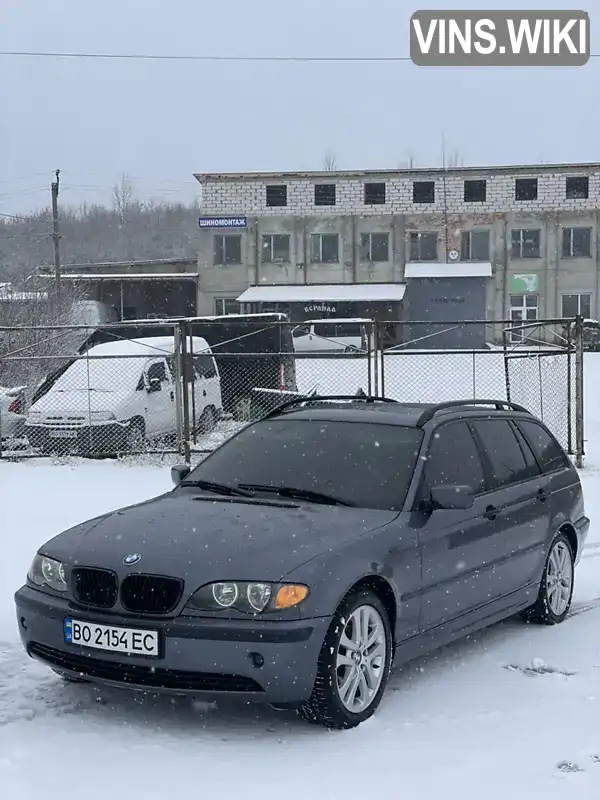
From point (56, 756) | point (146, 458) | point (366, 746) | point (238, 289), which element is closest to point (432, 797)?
point (366, 746)

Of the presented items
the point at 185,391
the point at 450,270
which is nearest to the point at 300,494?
the point at 185,391

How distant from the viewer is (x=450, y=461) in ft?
19.1

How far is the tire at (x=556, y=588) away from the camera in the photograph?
21.5 ft

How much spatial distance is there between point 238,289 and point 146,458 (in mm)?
38326

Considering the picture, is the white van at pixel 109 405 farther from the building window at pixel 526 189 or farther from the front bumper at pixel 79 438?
the building window at pixel 526 189

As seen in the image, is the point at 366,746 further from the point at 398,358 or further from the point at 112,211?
the point at 112,211

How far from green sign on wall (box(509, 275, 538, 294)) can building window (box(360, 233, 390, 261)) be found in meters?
6.30

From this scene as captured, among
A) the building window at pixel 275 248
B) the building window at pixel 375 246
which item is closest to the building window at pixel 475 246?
the building window at pixel 375 246

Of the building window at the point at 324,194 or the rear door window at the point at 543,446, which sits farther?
the building window at the point at 324,194

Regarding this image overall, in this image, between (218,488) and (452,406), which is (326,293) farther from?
(218,488)

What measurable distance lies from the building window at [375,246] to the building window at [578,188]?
916 cm

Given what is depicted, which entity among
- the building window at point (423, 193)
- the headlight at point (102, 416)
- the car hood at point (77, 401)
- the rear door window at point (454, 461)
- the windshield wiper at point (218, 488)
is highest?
the building window at point (423, 193)

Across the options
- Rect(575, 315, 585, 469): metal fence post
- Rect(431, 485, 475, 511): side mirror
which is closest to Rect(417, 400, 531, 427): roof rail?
Rect(431, 485, 475, 511): side mirror

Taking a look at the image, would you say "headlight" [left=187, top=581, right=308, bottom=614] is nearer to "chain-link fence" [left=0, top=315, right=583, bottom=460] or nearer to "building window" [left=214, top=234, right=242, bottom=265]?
"chain-link fence" [left=0, top=315, right=583, bottom=460]
